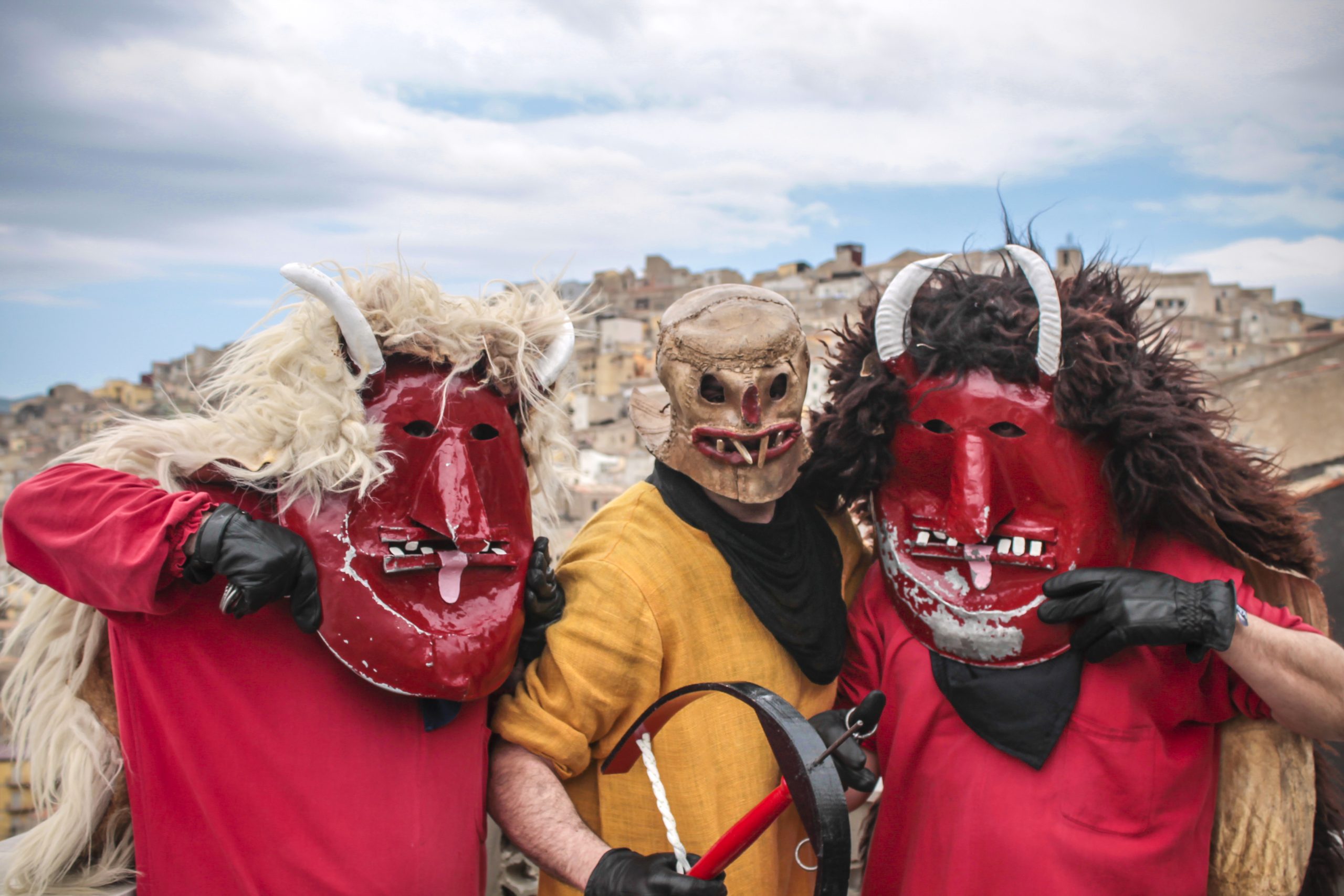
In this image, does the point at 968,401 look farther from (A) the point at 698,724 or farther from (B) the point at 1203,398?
(A) the point at 698,724

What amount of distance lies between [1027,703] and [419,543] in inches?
69.7

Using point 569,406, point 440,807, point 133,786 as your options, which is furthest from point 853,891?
point 133,786

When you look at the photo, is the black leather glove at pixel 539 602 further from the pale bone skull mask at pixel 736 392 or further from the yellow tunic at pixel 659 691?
the pale bone skull mask at pixel 736 392

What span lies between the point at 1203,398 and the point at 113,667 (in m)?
3.19

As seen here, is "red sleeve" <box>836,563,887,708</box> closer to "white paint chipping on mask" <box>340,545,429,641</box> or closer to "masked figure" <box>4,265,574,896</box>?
"masked figure" <box>4,265,574,896</box>

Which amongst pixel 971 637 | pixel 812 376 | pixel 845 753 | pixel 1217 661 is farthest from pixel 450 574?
pixel 812 376

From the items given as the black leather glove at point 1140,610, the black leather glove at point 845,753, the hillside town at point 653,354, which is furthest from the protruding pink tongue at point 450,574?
the hillside town at point 653,354

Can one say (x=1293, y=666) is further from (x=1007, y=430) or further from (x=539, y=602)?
(x=539, y=602)

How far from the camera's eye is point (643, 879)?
7.32 ft

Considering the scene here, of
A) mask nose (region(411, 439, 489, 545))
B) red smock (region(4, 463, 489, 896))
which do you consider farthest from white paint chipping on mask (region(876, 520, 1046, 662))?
red smock (region(4, 463, 489, 896))

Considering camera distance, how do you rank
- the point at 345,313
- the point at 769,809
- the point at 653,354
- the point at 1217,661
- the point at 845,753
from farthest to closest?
the point at 653,354
the point at 1217,661
the point at 345,313
the point at 845,753
the point at 769,809

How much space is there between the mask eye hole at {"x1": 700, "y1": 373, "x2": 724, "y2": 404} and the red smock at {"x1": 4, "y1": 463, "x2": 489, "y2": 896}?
4.15 feet

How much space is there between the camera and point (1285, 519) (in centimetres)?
273

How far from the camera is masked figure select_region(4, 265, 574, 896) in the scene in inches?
95.2
